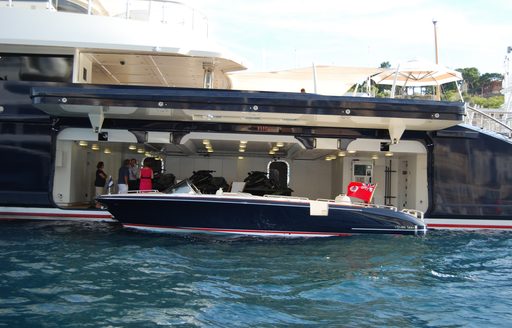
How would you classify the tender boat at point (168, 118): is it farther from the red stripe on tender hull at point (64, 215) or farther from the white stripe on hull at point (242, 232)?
the white stripe on hull at point (242, 232)

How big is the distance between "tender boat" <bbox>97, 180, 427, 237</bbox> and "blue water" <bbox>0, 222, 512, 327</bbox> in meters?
0.36

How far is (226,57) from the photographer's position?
10812mm

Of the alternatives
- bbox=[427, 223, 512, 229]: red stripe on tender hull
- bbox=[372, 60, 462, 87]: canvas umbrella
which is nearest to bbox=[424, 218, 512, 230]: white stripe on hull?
bbox=[427, 223, 512, 229]: red stripe on tender hull

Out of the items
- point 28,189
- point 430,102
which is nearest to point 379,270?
point 430,102

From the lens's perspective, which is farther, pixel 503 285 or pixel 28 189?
pixel 28 189

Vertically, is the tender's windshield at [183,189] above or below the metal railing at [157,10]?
below

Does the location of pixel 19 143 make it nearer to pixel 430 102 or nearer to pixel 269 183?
pixel 269 183

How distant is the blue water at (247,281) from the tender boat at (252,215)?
1.17ft

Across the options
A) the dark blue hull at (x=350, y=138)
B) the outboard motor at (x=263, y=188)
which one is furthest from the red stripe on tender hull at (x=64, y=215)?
the outboard motor at (x=263, y=188)

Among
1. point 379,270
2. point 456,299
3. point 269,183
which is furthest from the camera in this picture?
point 269,183

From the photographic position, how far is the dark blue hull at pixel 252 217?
9.20 m

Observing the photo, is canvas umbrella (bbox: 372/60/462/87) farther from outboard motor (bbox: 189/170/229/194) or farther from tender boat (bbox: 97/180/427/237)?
outboard motor (bbox: 189/170/229/194)

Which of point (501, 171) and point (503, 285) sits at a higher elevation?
point (501, 171)

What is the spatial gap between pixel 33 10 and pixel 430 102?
846 cm
